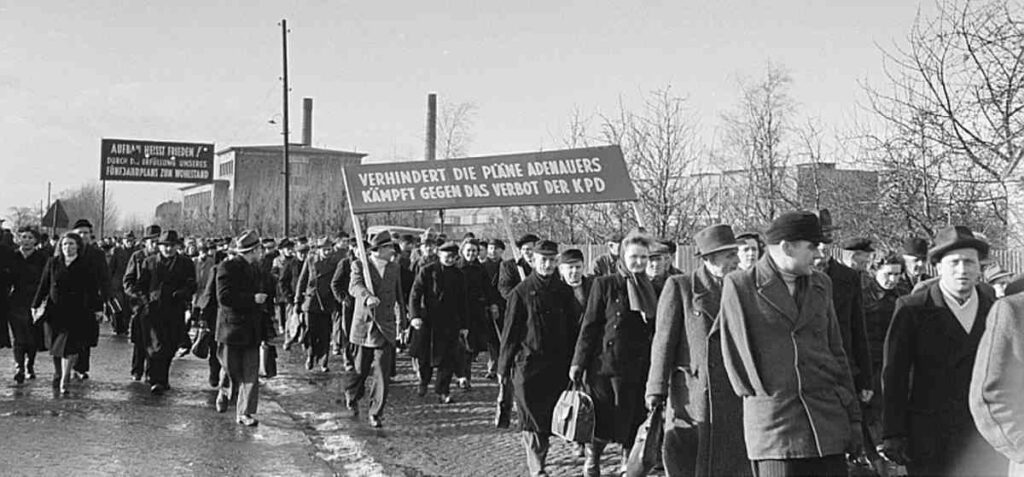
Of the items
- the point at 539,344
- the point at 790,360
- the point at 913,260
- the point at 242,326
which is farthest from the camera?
the point at 242,326

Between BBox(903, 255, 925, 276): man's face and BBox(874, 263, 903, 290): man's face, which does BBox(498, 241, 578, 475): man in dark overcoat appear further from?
BBox(903, 255, 925, 276): man's face

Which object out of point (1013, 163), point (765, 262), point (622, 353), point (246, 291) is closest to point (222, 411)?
point (246, 291)

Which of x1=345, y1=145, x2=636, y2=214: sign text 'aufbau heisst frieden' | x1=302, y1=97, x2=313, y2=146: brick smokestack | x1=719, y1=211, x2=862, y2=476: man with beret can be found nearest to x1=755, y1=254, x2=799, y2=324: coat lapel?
x1=719, y1=211, x2=862, y2=476: man with beret

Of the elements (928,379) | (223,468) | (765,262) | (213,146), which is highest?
(213,146)

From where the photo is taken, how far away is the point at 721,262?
6031mm

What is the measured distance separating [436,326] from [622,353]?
4.52 meters

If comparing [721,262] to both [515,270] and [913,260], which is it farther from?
[515,270]

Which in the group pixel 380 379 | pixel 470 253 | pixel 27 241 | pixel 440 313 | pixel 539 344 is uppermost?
pixel 27 241

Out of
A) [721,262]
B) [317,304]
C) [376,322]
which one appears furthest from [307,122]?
[721,262]

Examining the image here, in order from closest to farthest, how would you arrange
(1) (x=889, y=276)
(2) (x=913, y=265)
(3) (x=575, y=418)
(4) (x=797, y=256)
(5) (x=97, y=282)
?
(4) (x=797, y=256) < (3) (x=575, y=418) < (1) (x=889, y=276) < (2) (x=913, y=265) < (5) (x=97, y=282)

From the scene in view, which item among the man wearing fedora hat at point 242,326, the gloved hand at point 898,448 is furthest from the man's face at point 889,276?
the man wearing fedora hat at point 242,326

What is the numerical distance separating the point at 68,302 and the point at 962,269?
9557 mm

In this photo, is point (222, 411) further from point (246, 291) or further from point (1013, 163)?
point (1013, 163)

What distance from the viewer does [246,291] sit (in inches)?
393
